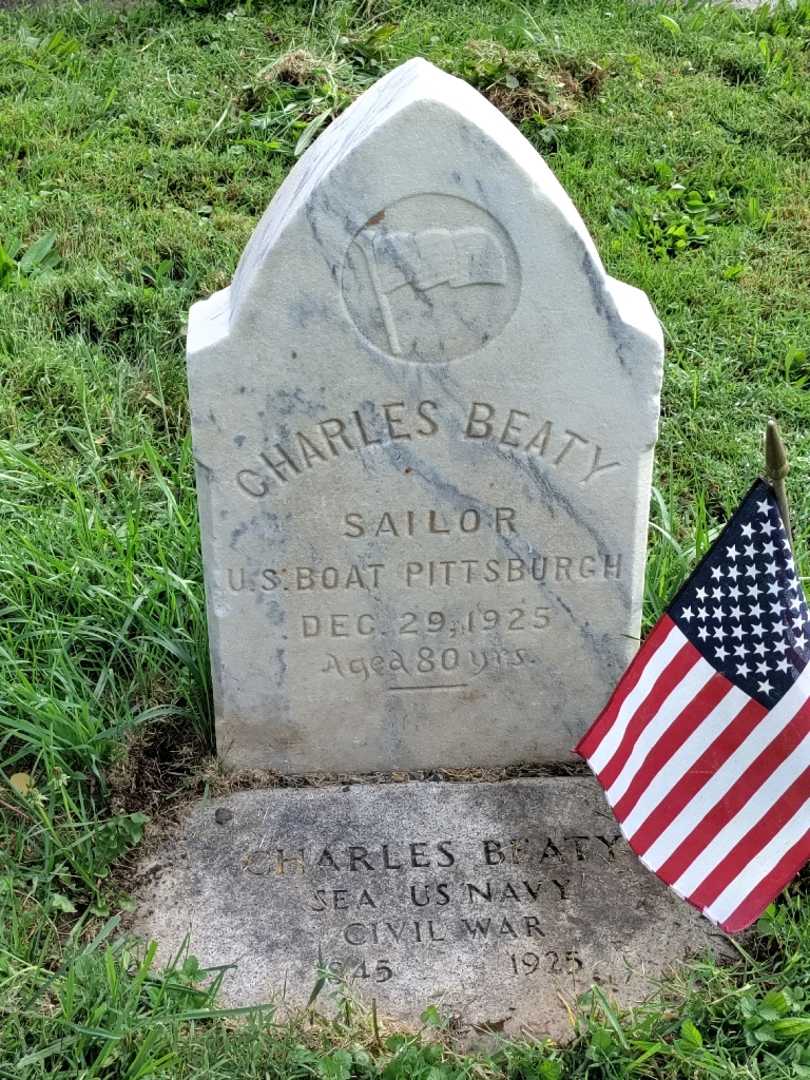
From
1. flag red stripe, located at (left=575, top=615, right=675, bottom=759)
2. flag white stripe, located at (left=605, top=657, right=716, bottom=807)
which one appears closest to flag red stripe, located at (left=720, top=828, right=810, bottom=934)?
flag white stripe, located at (left=605, top=657, right=716, bottom=807)

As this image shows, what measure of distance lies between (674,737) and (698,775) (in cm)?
8

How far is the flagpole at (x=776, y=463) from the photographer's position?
7.31 ft

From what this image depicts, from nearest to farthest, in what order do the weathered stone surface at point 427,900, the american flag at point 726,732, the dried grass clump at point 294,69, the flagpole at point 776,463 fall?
the flagpole at point 776,463 → the american flag at point 726,732 → the weathered stone surface at point 427,900 → the dried grass clump at point 294,69

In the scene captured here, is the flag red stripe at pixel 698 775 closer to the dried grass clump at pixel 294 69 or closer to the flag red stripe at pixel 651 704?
the flag red stripe at pixel 651 704

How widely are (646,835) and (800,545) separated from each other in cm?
115

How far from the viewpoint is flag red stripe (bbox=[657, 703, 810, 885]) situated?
2350mm

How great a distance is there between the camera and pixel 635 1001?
243 centimetres

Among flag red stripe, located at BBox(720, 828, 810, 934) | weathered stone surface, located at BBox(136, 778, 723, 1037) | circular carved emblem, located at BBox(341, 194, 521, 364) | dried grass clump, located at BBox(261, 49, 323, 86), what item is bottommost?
weathered stone surface, located at BBox(136, 778, 723, 1037)

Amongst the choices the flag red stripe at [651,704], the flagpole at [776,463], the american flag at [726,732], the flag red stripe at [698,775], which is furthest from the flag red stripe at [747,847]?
the flagpole at [776,463]

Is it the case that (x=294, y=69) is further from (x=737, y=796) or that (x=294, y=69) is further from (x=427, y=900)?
(x=737, y=796)

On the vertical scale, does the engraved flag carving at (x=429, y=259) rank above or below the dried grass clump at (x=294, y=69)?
above

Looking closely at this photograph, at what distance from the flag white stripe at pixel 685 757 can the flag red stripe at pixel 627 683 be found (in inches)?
5.1

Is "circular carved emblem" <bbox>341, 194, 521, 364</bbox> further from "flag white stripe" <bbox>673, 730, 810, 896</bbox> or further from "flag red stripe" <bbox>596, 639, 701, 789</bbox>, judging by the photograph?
"flag white stripe" <bbox>673, 730, 810, 896</bbox>

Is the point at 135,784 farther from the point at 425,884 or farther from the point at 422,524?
the point at 422,524
